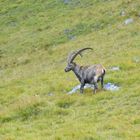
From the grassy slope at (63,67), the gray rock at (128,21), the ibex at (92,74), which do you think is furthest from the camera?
the gray rock at (128,21)

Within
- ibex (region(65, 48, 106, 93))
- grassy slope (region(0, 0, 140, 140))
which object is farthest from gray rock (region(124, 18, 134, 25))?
ibex (region(65, 48, 106, 93))

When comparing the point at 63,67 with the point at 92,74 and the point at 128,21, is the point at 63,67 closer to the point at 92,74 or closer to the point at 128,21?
the point at 92,74

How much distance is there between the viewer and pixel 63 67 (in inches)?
1182

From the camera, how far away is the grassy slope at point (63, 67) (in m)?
16.1

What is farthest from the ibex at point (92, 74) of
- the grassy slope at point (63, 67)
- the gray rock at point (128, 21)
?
the gray rock at point (128, 21)

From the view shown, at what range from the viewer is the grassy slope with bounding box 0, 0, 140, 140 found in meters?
16.1

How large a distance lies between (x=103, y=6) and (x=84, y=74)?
26.7 metres

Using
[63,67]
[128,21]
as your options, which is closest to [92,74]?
[63,67]

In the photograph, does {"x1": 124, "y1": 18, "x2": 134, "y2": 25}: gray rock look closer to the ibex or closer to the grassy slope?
the grassy slope

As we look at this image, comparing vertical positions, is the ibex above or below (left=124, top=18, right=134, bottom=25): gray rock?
above

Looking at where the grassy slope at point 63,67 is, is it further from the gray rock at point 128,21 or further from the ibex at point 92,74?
the ibex at point 92,74

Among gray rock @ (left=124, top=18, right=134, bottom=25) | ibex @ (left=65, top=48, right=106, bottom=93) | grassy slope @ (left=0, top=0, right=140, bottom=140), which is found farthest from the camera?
gray rock @ (left=124, top=18, right=134, bottom=25)

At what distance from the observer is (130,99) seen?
59.9 ft

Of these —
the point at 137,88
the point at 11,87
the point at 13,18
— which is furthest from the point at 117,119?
the point at 13,18
